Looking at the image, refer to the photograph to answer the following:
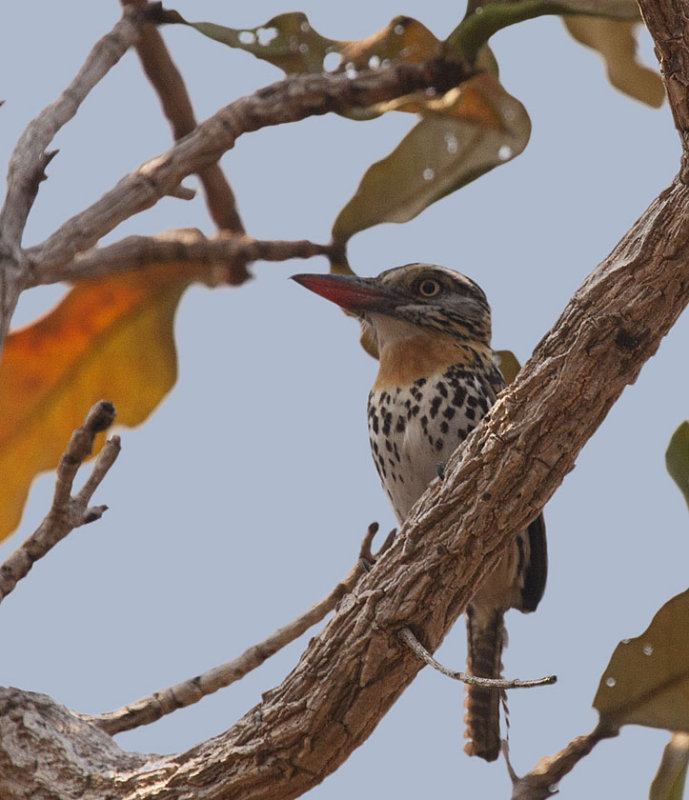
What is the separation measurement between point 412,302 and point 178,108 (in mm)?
1525

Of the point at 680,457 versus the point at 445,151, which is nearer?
the point at 680,457

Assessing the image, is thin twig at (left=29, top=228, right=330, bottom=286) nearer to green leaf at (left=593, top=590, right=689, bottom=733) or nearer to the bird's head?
the bird's head

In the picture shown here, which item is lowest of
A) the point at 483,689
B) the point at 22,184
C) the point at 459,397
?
the point at 483,689

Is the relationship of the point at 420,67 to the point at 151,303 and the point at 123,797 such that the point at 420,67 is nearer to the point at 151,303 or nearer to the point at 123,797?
the point at 151,303

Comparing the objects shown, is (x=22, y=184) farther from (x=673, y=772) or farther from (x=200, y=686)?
(x=673, y=772)

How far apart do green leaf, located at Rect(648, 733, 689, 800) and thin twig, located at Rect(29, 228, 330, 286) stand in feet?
8.09

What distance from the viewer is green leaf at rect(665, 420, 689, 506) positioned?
376cm

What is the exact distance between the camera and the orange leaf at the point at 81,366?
17.0ft

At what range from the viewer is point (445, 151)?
17.2ft

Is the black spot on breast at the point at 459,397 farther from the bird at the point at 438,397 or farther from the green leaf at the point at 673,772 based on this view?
the green leaf at the point at 673,772

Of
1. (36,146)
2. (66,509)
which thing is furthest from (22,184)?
(66,509)

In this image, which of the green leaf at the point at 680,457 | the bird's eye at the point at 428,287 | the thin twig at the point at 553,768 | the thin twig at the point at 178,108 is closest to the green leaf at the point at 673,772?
the thin twig at the point at 553,768

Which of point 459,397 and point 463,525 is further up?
point 459,397

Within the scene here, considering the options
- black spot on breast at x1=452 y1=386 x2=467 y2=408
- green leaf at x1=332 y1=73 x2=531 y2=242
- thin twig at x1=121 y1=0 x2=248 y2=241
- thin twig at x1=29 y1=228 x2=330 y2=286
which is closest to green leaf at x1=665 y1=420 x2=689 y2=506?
black spot on breast at x1=452 y1=386 x2=467 y2=408
